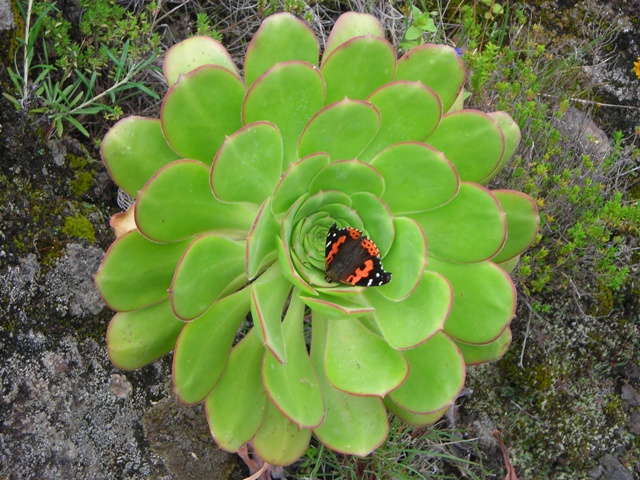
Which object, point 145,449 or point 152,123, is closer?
point 152,123

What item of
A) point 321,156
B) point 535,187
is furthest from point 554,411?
point 321,156

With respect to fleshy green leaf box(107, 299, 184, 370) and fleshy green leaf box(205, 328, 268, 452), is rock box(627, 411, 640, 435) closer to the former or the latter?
fleshy green leaf box(205, 328, 268, 452)

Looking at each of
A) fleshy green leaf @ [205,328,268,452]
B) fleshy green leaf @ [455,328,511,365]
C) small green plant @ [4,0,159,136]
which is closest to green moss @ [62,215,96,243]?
small green plant @ [4,0,159,136]

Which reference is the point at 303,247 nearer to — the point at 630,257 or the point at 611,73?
the point at 630,257

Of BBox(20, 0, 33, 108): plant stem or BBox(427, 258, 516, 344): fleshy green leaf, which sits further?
BBox(20, 0, 33, 108): plant stem

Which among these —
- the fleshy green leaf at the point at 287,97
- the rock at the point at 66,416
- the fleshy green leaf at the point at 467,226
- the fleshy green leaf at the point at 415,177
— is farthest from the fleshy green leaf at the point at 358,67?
the rock at the point at 66,416

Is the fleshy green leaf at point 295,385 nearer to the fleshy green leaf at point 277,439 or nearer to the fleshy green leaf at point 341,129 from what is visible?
the fleshy green leaf at point 277,439
